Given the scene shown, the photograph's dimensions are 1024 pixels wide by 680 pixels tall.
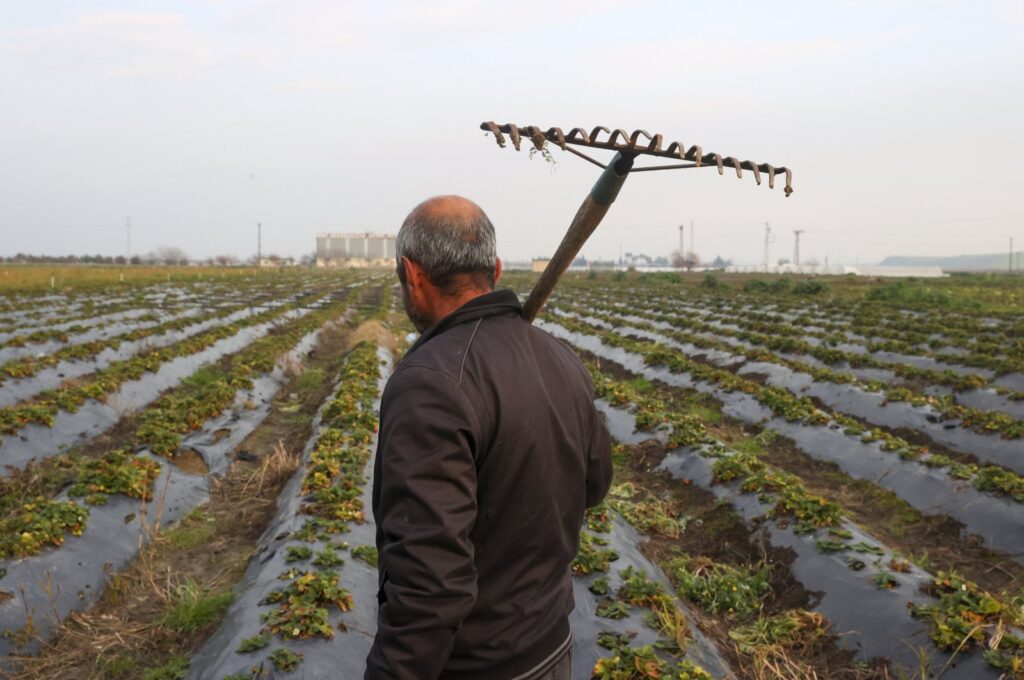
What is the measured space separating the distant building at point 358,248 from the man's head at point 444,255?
6138 inches

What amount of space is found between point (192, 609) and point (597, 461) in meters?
4.79

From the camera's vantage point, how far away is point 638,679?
15.2 feet

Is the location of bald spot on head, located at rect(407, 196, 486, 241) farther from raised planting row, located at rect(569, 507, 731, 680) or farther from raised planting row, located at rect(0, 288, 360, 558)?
raised planting row, located at rect(0, 288, 360, 558)

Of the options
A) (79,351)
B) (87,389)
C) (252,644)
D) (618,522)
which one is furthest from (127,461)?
(79,351)

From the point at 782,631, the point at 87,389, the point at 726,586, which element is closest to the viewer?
the point at 782,631

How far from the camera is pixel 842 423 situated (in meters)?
11.1

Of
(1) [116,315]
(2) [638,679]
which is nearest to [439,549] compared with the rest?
(2) [638,679]

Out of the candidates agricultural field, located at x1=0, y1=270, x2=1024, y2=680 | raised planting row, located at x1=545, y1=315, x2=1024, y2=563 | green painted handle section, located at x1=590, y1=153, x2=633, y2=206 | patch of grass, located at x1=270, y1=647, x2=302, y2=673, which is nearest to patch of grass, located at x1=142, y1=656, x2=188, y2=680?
agricultural field, located at x1=0, y1=270, x2=1024, y2=680

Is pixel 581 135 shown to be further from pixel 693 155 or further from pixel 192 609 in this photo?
pixel 192 609

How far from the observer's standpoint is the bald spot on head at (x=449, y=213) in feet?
7.56

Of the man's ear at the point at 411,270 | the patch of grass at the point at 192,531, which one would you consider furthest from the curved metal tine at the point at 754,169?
the patch of grass at the point at 192,531

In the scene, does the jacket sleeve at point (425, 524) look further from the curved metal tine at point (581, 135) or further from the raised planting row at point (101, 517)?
the raised planting row at point (101, 517)

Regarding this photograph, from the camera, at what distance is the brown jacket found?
78.3 inches

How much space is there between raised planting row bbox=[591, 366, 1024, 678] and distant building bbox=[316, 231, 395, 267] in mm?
150559
